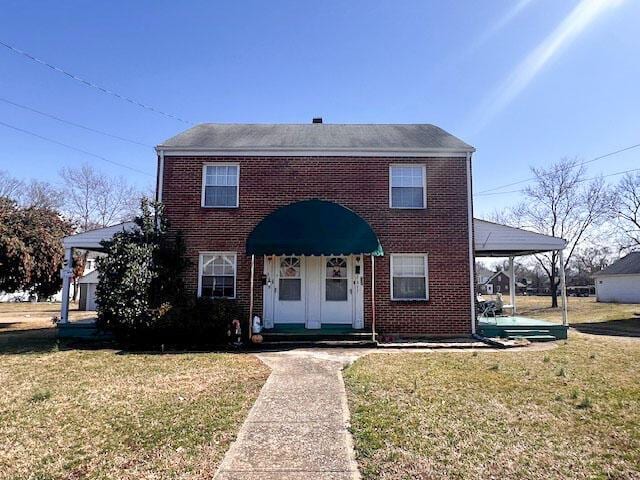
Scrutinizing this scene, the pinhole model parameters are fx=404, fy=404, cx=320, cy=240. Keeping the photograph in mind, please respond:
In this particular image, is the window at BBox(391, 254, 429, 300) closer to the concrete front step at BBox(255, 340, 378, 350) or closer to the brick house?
the brick house

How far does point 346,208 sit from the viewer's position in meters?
13.2

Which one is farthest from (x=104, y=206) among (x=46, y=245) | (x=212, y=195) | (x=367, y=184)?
(x=367, y=184)

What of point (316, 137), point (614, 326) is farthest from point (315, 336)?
point (614, 326)

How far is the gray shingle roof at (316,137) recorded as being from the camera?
14.0m

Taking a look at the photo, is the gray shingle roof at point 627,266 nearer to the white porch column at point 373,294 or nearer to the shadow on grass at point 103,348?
the white porch column at point 373,294

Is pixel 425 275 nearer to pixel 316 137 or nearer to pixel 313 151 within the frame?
pixel 313 151

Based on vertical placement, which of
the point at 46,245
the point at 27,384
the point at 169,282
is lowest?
the point at 27,384

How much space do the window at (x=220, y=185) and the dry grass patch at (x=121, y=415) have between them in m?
5.97

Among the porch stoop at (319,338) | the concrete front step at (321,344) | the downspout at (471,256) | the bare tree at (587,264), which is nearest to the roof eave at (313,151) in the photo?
the downspout at (471,256)

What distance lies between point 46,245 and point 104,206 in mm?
29692

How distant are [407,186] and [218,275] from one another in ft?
23.6

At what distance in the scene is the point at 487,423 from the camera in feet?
18.1

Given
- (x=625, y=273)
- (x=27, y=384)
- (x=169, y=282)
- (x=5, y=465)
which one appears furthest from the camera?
(x=625, y=273)

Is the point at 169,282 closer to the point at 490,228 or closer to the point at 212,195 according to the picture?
the point at 212,195
